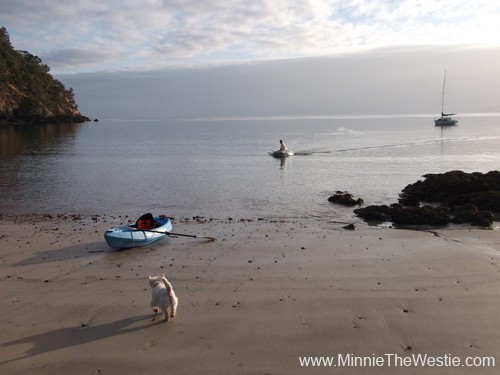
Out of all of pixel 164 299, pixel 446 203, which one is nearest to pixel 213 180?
pixel 446 203

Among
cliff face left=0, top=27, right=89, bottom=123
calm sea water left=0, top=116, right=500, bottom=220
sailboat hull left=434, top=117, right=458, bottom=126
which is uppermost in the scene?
cliff face left=0, top=27, right=89, bottom=123

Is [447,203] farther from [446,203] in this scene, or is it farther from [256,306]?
[256,306]

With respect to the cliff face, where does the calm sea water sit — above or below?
below

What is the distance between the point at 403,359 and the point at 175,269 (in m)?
6.68

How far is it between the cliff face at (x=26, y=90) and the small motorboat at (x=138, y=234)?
110m

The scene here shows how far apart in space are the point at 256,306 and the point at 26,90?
130814 millimetres

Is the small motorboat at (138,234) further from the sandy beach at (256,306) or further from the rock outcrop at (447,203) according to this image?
the rock outcrop at (447,203)

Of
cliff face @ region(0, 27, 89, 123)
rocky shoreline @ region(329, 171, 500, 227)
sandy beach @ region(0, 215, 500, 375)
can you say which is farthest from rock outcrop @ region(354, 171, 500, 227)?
cliff face @ region(0, 27, 89, 123)

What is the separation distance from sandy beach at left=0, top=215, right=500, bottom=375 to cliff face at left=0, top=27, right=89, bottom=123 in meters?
112

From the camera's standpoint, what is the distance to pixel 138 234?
46.8ft

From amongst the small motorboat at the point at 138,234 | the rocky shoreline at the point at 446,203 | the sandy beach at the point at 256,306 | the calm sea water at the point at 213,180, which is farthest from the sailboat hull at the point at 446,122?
the small motorboat at the point at 138,234

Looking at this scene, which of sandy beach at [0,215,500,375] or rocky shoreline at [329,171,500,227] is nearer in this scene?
sandy beach at [0,215,500,375]

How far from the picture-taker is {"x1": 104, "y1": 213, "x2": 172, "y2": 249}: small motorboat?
1371 centimetres

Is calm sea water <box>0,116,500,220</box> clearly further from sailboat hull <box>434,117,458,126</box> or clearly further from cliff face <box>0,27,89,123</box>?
sailboat hull <box>434,117,458,126</box>
